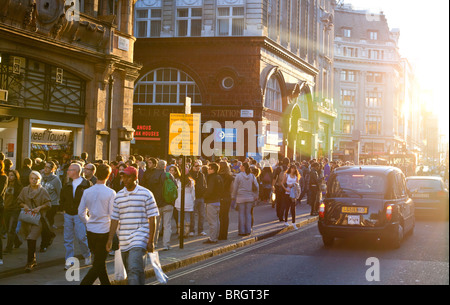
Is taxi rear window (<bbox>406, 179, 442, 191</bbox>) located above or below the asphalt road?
above

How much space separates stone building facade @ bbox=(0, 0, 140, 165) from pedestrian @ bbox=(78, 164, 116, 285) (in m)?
10.5

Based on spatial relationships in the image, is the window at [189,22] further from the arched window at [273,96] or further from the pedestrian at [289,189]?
the pedestrian at [289,189]

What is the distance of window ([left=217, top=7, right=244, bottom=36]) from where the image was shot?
3678cm

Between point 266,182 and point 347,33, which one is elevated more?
point 347,33

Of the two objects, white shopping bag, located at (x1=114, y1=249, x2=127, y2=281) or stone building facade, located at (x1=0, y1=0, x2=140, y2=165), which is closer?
white shopping bag, located at (x1=114, y1=249, x2=127, y2=281)

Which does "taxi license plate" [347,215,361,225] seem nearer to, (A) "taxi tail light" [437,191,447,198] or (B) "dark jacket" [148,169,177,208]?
(B) "dark jacket" [148,169,177,208]

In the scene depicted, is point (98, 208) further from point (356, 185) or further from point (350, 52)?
point (350, 52)

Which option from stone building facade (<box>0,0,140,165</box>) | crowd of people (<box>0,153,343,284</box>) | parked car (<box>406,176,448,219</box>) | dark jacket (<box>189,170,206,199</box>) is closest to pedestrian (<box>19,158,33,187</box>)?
crowd of people (<box>0,153,343,284</box>)

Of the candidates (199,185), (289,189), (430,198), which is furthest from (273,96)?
(199,185)

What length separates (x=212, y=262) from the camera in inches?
426

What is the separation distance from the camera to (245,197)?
1435 centimetres

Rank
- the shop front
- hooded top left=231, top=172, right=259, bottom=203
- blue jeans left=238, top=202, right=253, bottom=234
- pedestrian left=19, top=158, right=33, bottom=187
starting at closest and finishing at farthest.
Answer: pedestrian left=19, top=158, right=33, bottom=187
blue jeans left=238, top=202, right=253, bottom=234
hooded top left=231, top=172, right=259, bottom=203
the shop front

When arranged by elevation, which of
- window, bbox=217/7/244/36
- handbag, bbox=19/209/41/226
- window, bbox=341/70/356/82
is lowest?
handbag, bbox=19/209/41/226

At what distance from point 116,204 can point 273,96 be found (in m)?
32.8
